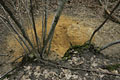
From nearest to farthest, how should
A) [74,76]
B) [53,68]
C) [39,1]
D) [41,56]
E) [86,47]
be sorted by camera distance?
[74,76] < [53,68] < [41,56] < [86,47] < [39,1]

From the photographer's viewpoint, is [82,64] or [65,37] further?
[65,37]

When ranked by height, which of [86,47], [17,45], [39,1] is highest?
[39,1]

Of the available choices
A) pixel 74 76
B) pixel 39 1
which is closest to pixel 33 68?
pixel 74 76

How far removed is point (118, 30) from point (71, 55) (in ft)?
5.12

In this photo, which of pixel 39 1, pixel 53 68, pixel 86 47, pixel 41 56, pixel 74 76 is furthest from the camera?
pixel 39 1

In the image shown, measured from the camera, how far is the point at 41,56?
2234 mm

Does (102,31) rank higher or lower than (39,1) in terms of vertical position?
lower

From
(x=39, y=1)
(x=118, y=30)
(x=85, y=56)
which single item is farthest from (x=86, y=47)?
(x=39, y=1)

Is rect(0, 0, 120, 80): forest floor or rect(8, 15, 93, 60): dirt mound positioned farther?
rect(8, 15, 93, 60): dirt mound

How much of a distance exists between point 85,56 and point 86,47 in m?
0.26

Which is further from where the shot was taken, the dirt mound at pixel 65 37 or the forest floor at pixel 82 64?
the dirt mound at pixel 65 37

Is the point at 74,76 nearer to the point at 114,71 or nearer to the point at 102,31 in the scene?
the point at 114,71

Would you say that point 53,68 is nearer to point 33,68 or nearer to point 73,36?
point 33,68

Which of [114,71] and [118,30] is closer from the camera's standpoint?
[114,71]
